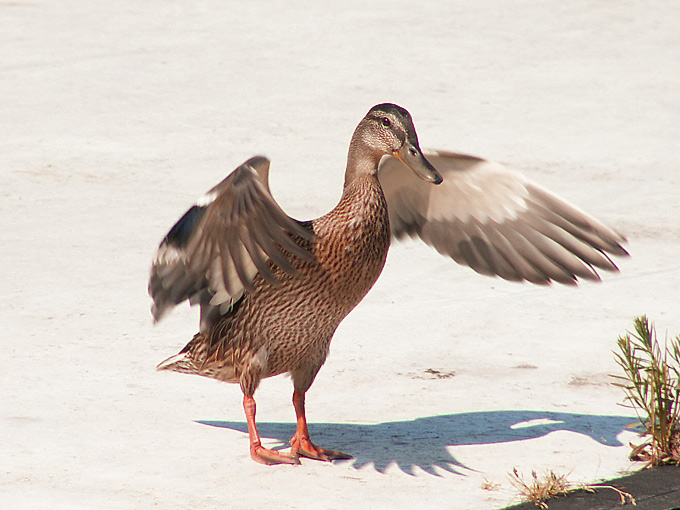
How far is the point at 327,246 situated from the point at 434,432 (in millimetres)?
1237

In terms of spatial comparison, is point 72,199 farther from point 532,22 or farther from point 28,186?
point 532,22

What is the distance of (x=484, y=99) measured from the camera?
496 inches

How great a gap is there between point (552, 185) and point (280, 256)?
6.28m

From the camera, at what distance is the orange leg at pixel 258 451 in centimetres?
519

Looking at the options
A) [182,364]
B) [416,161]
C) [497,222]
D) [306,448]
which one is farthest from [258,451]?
[497,222]

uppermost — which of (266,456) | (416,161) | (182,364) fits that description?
(416,161)

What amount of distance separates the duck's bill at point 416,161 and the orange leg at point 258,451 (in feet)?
4.19

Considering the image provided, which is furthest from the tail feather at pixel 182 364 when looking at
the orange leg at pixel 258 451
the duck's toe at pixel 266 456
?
the duck's toe at pixel 266 456

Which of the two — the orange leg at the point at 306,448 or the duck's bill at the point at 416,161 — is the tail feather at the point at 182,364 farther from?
the duck's bill at the point at 416,161

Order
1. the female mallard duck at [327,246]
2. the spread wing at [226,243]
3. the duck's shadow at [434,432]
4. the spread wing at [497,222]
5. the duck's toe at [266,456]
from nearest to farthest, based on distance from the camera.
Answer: the spread wing at [226,243]
the female mallard duck at [327,246]
the duck's toe at [266,456]
the duck's shadow at [434,432]
the spread wing at [497,222]

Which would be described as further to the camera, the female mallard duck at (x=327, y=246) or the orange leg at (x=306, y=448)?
the orange leg at (x=306, y=448)

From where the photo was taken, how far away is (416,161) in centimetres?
506

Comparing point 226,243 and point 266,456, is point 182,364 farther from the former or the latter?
point 226,243

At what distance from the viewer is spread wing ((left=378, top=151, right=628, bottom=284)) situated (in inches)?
218
